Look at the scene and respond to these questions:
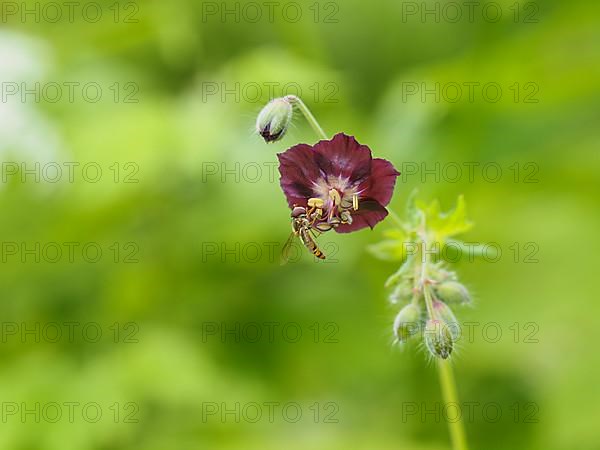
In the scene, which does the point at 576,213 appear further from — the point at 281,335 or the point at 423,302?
the point at 423,302

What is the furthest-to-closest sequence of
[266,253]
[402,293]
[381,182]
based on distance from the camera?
[266,253] < [402,293] < [381,182]

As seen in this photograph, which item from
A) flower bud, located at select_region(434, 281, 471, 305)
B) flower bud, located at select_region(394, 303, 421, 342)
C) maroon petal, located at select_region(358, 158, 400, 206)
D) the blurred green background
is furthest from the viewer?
the blurred green background

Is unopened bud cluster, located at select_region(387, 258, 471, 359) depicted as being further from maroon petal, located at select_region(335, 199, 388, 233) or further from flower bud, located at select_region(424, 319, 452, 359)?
maroon petal, located at select_region(335, 199, 388, 233)

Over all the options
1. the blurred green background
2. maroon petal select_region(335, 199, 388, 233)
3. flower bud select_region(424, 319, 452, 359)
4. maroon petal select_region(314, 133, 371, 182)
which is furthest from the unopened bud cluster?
the blurred green background

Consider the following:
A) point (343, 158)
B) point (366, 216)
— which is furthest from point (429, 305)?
point (343, 158)

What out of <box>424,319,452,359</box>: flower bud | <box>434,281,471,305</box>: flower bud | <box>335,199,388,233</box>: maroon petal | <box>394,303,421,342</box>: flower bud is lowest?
<box>424,319,452,359</box>: flower bud

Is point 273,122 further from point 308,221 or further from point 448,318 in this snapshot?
point 448,318

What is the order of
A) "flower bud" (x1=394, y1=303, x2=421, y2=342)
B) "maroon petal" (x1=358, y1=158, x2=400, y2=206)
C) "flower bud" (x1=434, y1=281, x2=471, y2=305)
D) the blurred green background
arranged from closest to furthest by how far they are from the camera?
"maroon petal" (x1=358, y1=158, x2=400, y2=206)
"flower bud" (x1=394, y1=303, x2=421, y2=342)
"flower bud" (x1=434, y1=281, x2=471, y2=305)
the blurred green background
